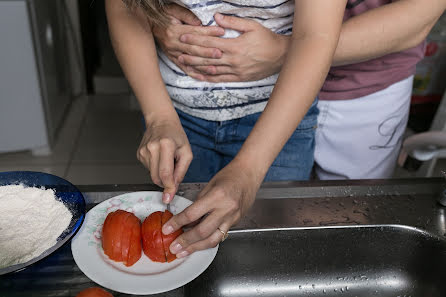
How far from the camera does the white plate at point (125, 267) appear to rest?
611 mm

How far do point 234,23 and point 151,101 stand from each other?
0.23 m

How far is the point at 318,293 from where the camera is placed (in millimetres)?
755

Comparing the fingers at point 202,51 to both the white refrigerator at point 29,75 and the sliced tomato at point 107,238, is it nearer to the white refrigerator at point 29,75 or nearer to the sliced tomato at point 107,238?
the sliced tomato at point 107,238

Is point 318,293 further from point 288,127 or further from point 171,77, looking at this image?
point 171,77

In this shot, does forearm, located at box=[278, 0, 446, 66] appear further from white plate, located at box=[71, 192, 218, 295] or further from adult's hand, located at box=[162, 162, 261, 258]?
white plate, located at box=[71, 192, 218, 295]

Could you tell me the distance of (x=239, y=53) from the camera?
2.84 feet

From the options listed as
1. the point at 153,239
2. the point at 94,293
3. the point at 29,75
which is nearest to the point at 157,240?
the point at 153,239

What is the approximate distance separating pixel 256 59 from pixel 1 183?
527 millimetres

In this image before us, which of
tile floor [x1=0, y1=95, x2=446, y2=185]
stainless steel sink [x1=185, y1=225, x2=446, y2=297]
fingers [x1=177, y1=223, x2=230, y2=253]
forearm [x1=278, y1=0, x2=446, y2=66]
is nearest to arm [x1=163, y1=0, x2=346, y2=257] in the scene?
fingers [x1=177, y1=223, x2=230, y2=253]

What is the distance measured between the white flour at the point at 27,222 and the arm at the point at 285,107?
0.57ft

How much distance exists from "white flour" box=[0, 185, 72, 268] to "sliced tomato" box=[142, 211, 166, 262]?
120 millimetres

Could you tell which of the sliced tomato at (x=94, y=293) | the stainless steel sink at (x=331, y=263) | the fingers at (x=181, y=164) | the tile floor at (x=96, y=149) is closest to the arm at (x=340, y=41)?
the fingers at (x=181, y=164)

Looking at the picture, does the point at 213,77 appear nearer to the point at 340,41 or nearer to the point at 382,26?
the point at 340,41

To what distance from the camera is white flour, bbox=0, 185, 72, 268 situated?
0.63 metres
